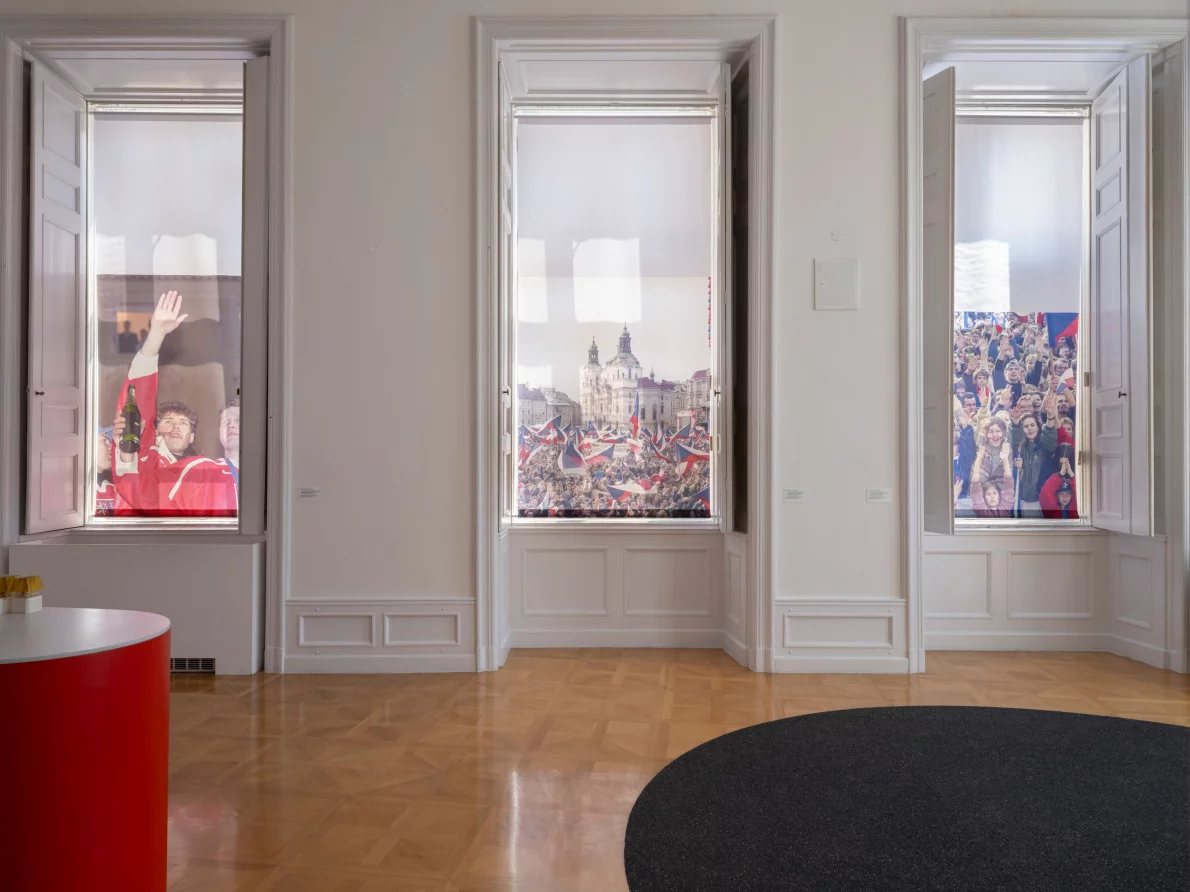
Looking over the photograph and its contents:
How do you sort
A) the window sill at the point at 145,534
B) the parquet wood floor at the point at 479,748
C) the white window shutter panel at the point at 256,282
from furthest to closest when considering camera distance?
the window sill at the point at 145,534 → the white window shutter panel at the point at 256,282 → the parquet wood floor at the point at 479,748

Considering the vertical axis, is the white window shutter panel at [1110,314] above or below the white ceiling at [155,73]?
below

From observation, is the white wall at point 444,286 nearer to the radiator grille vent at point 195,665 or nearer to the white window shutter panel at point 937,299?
the white window shutter panel at point 937,299

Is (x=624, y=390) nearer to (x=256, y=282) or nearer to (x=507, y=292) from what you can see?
(x=507, y=292)

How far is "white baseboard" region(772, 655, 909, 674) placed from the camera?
16.0 feet

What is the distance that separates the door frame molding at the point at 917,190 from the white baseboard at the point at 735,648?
1.04 m

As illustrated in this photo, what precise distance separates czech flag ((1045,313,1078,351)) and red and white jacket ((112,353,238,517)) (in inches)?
238

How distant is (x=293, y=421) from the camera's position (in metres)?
4.96

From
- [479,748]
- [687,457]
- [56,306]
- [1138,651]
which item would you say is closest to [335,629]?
[479,748]

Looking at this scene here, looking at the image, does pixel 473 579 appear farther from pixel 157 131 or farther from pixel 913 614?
pixel 157 131

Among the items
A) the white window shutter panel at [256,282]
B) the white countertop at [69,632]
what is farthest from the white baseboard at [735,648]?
the white countertop at [69,632]

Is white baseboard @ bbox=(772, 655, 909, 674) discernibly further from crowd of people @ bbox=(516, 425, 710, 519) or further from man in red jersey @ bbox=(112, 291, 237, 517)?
man in red jersey @ bbox=(112, 291, 237, 517)

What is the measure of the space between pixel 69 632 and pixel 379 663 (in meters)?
3.07

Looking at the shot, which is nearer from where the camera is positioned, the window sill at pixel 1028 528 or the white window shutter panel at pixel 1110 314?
the white window shutter panel at pixel 1110 314

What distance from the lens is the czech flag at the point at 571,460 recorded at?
5.75m
